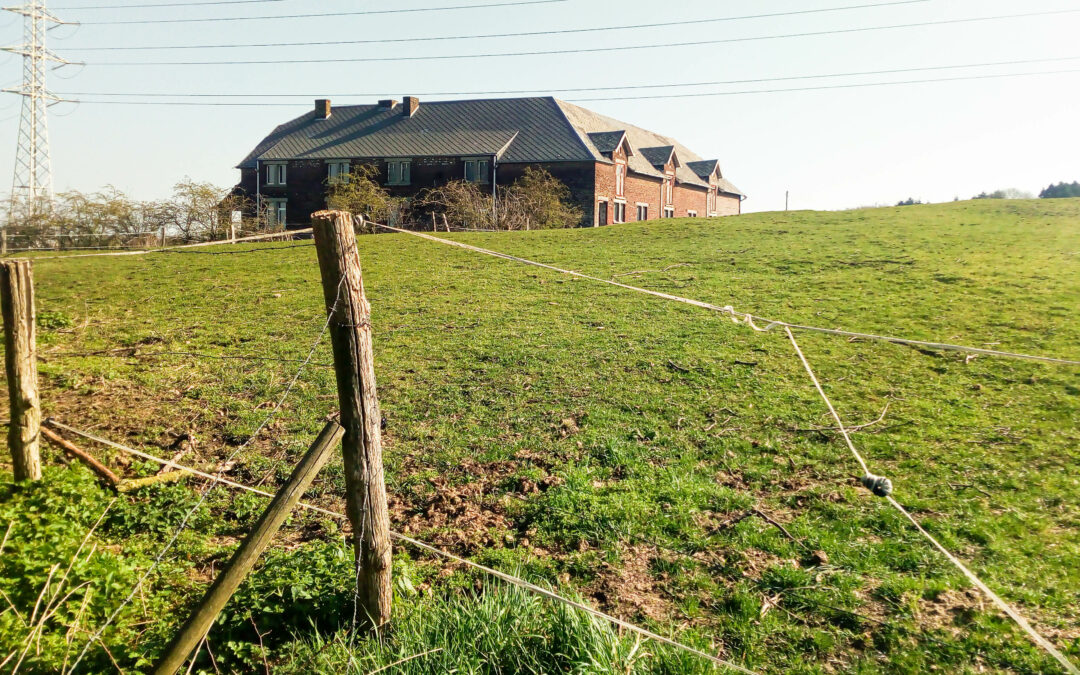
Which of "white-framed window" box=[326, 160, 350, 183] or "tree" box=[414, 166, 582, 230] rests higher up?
"white-framed window" box=[326, 160, 350, 183]

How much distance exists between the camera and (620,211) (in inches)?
1901

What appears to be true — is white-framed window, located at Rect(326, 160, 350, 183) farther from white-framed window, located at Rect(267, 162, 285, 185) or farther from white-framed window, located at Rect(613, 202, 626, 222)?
white-framed window, located at Rect(613, 202, 626, 222)

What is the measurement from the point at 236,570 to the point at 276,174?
49947mm

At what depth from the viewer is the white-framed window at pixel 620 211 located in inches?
1875

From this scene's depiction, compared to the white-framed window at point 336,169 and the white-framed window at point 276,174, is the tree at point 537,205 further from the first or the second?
the white-framed window at point 276,174

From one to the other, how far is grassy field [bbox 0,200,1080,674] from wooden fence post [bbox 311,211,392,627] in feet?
1.06

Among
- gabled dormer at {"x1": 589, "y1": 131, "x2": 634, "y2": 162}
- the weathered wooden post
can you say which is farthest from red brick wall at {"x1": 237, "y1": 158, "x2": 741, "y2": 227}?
the weathered wooden post

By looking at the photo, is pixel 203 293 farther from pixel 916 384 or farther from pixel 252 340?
pixel 916 384

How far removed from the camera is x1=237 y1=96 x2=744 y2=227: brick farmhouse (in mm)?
44906

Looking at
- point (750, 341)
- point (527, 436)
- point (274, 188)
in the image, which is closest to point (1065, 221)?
point (750, 341)

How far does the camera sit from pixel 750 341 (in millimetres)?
10570

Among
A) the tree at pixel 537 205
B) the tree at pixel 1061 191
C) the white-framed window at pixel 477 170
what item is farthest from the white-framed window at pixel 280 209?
the tree at pixel 1061 191

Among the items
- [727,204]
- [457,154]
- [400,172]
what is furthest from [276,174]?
[727,204]

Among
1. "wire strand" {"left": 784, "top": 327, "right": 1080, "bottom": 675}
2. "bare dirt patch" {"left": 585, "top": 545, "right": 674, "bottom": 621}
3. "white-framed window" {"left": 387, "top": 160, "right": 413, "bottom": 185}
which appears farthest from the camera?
→ "white-framed window" {"left": 387, "top": 160, "right": 413, "bottom": 185}
